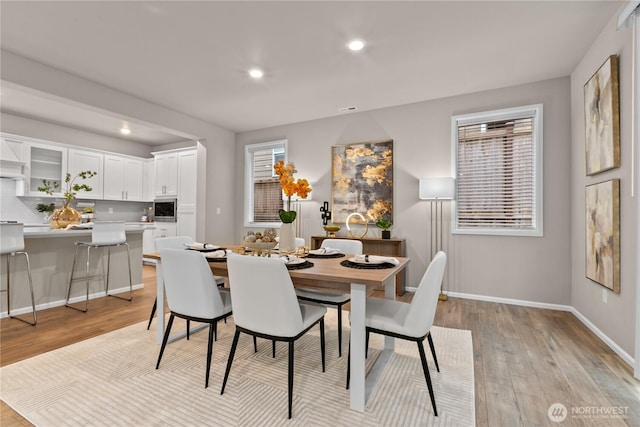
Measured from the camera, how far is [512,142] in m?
3.72

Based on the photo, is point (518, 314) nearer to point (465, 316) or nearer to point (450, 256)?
point (465, 316)

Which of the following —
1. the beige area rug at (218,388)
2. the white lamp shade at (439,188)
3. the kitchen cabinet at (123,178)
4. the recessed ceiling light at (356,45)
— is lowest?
the beige area rug at (218,388)

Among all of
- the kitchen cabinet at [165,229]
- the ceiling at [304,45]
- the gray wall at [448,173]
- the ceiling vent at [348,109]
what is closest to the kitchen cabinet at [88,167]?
the kitchen cabinet at [165,229]

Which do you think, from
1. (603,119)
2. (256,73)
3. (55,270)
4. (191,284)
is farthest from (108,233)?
(603,119)

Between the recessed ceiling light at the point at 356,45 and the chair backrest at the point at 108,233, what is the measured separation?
10.8ft

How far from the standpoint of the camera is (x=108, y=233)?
12.1 feet

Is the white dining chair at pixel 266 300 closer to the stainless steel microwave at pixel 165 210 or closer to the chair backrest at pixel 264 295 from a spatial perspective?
the chair backrest at pixel 264 295

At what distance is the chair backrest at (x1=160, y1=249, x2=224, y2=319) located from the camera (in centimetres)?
190

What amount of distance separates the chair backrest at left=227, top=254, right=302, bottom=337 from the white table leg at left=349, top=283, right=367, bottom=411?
309 millimetres

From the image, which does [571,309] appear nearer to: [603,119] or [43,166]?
[603,119]

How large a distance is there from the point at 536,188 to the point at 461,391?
2.74 meters

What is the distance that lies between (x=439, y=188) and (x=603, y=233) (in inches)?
61.2

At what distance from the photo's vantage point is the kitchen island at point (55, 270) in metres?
3.21

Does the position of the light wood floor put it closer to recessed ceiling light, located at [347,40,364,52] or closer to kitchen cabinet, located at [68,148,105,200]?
recessed ceiling light, located at [347,40,364,52]
